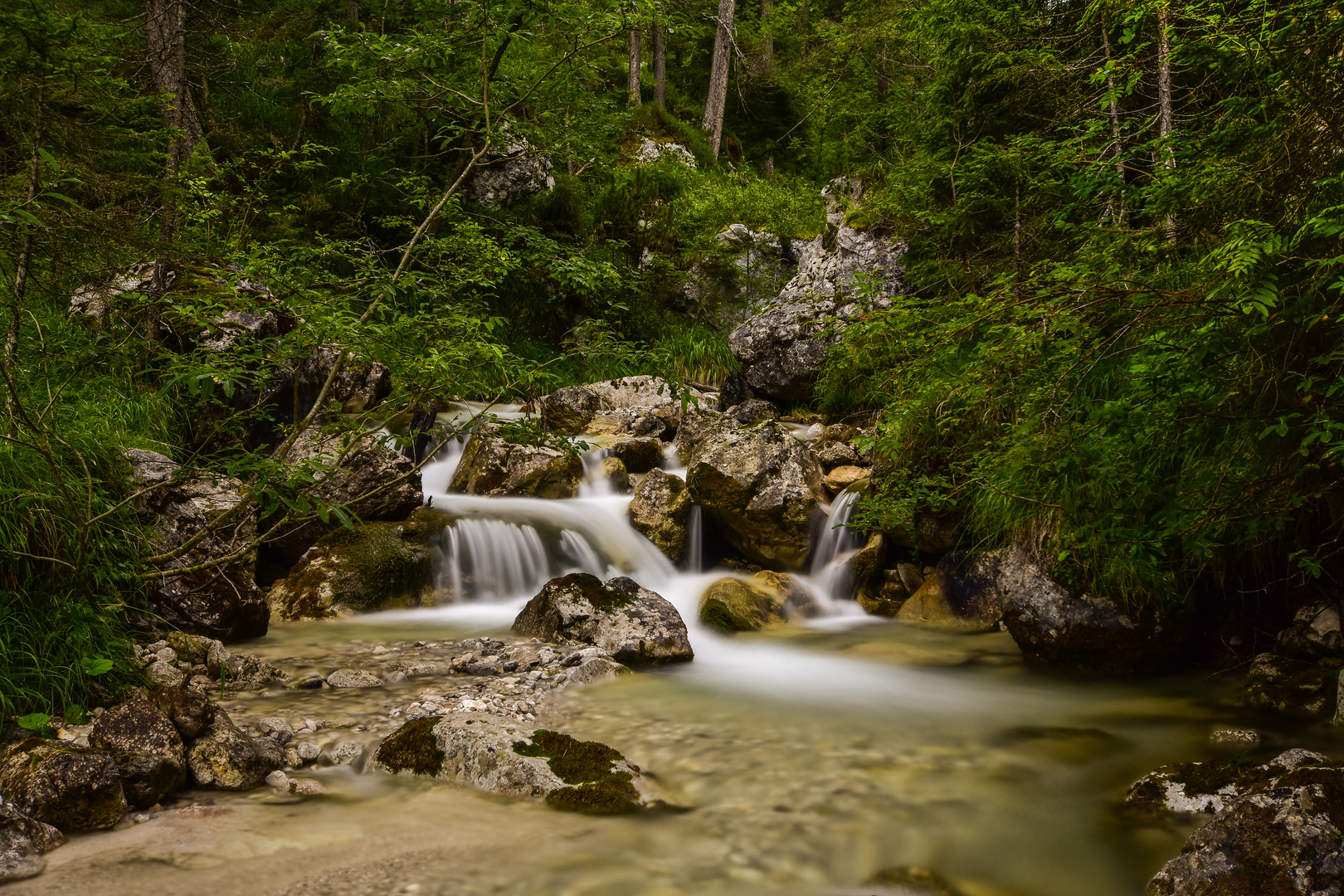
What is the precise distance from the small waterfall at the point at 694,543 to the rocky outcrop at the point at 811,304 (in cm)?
410

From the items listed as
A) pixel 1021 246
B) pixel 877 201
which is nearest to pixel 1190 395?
pixel 1021 246

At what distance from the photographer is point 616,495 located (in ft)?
32.4

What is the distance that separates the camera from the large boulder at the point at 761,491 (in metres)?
8.23

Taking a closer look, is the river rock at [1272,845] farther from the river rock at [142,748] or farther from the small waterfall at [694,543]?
the small waterfall at [694,543]

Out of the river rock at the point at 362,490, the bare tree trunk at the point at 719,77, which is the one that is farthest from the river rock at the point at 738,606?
the bare tree trunk at the point at 719,77

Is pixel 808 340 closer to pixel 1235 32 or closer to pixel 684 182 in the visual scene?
pixel 684 182

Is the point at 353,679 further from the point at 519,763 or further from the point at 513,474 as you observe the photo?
the point at 513,474

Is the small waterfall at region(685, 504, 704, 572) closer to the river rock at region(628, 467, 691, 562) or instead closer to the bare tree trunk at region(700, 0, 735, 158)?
the river rock at region(628, 467, 691, 562)

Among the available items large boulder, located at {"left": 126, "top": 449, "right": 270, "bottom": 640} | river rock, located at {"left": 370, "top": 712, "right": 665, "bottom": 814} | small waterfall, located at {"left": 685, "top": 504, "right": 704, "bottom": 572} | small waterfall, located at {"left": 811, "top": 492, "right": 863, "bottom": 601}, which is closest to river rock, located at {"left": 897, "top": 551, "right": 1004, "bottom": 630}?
small waterfall, located at {"left": 811, "top": 492, "right": 863, "bottom": 601}

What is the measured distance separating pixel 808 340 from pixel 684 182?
6841mm

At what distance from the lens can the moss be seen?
12.1 ft

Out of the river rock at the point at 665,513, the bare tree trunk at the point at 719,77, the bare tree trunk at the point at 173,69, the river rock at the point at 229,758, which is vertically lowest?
the river rock at the point at 229,758

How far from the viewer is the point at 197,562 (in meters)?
5.37

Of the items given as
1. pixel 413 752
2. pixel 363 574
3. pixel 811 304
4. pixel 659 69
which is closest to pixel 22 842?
pixel 413 752
